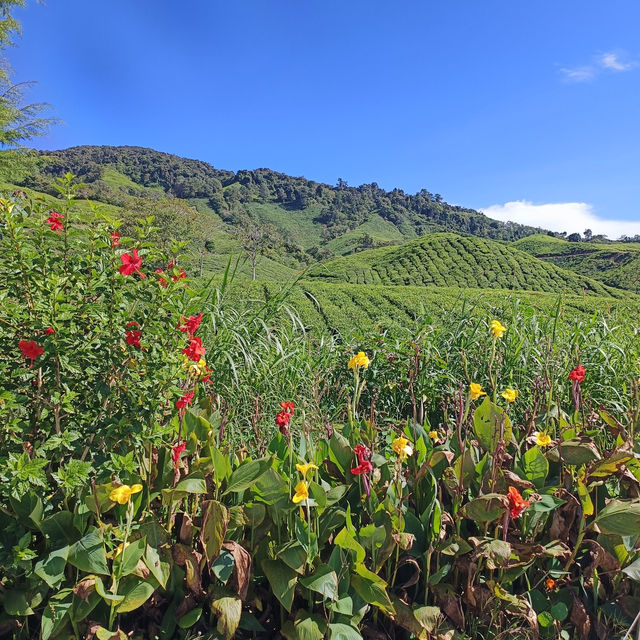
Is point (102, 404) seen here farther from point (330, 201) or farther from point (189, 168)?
point (189, 168)

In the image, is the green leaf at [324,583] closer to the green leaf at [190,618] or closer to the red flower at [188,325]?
the green leaf at [190,618]

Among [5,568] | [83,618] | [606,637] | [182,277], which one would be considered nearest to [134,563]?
[83,618]

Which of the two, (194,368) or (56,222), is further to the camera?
(194,368)

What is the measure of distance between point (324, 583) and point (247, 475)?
1.14 feet

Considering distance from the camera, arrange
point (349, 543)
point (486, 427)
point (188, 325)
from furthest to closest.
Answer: point (486, 427) → point (188, 325) → point (349, 543)

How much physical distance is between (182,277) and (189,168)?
95581mm

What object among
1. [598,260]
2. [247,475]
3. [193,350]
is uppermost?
[598,260]

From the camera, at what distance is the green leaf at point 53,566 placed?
1.14m

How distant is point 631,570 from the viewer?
1.32m

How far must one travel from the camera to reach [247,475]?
135cm

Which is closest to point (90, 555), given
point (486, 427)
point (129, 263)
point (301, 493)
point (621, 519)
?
point (301, 493)

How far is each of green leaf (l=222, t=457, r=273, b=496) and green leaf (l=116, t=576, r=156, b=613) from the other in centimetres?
29

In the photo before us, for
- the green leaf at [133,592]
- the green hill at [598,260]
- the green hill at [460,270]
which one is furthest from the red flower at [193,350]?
the green hill at [598,260]

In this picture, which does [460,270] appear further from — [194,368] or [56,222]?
[56,222]
